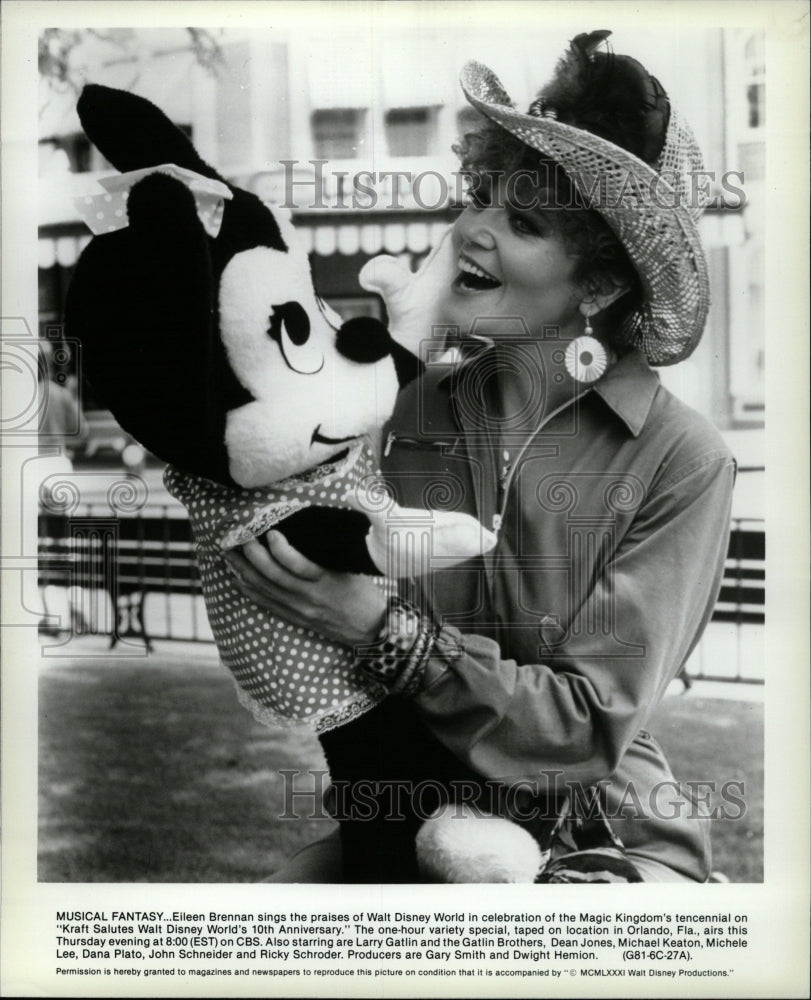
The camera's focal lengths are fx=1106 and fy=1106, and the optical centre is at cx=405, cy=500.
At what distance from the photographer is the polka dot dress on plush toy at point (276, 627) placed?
2021 millimetres

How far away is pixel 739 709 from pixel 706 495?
487 mm

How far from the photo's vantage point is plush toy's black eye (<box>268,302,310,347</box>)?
198 centimetres

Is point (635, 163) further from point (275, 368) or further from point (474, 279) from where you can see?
point (275, 368)

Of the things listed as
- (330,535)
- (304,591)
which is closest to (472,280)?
(330,535)

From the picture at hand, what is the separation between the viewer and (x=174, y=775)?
7.77 ft

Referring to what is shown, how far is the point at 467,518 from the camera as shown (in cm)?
222

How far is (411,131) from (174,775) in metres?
1.45

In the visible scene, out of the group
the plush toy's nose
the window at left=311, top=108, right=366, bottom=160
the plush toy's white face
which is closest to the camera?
the plush toy's white face

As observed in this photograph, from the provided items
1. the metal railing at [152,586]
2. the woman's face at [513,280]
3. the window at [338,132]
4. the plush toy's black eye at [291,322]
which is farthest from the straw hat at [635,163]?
the plush toy's black eye at [291,322]

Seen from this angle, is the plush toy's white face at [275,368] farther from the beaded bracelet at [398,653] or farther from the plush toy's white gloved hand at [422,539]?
the beaded bracelet at [398,653]

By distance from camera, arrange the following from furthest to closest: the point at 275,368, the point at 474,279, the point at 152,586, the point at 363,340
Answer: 1. the point at 152,586
2. the point at 474,279
3. the point at 363,340
4. the point at 275,368

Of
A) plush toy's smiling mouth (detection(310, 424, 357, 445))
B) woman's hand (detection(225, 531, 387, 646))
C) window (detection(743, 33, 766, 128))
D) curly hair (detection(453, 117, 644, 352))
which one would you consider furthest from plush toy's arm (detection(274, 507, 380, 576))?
window (detection(743, 33, 766, 128))

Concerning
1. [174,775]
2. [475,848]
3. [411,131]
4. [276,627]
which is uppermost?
[411,131]

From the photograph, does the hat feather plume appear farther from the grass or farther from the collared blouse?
the grass
